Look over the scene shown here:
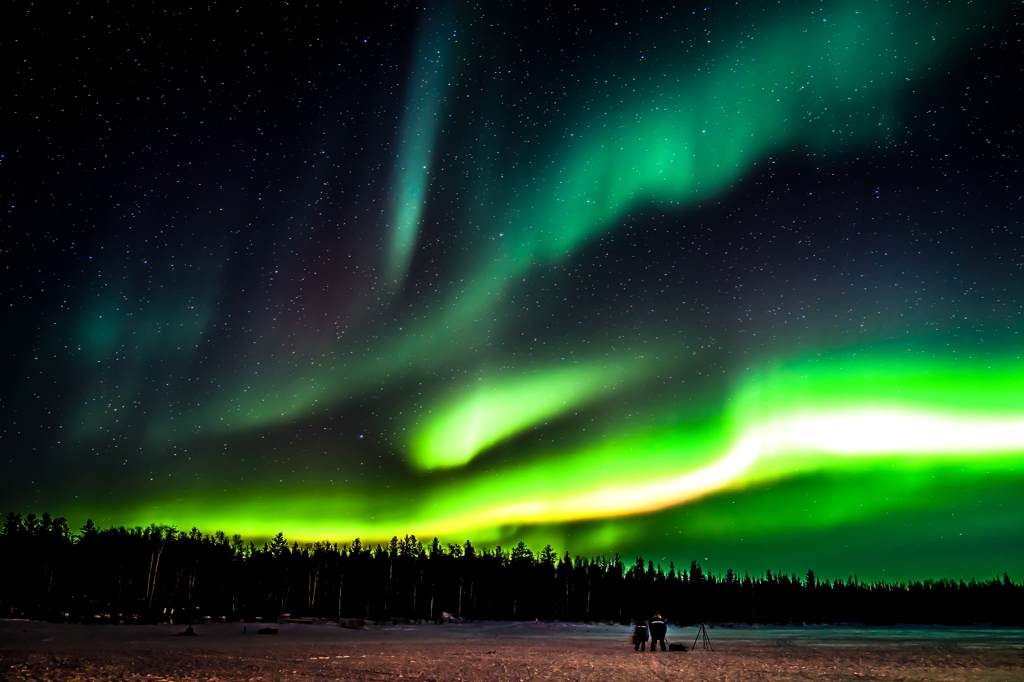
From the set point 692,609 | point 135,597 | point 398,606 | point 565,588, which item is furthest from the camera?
point 692,609

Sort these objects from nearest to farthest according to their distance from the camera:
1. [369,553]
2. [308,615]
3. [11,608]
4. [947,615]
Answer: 1. [11,608]
2. [308,615]
3. [369,553]
4. [947,615]

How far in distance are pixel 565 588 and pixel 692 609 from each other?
35387mm

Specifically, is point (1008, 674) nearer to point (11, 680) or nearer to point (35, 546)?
point (11, 680)

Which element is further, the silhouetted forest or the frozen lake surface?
the silhouetted forest

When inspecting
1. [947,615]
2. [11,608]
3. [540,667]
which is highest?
[540,667]

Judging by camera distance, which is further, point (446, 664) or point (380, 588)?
point (380, 588)

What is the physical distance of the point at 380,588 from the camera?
123 m

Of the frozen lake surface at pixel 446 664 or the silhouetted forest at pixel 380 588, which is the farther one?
the silhouetted forest at pixel 380 588

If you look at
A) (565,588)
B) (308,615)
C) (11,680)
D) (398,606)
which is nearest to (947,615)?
(565,588)

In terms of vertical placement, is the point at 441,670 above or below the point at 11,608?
above

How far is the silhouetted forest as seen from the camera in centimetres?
9338

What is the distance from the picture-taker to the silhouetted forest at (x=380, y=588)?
93375mm

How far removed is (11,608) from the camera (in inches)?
2943

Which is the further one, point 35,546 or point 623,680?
point 35,546
